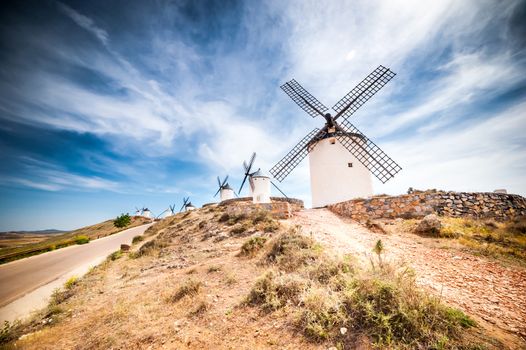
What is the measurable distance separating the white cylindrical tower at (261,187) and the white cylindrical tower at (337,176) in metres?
4.09

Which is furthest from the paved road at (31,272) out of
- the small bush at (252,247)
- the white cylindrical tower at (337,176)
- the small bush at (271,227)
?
the white cylindrical tower at (337,176)

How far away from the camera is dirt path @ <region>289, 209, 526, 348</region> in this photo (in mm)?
3664

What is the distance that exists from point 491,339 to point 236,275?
5.40 metres

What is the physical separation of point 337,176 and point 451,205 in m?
7.45

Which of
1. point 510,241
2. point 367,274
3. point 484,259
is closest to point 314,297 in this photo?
point 367,274

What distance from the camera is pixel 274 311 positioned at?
14.1ft

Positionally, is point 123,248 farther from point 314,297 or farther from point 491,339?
point 491,339

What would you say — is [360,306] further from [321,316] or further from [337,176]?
[337,176]

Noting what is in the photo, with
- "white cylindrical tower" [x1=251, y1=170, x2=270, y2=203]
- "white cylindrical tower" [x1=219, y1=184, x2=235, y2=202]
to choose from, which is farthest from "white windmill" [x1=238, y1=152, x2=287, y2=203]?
"white cylindrical tower" [x1=219, y1=184, x2=235, y2=202]

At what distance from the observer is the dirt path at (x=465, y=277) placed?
3.66m

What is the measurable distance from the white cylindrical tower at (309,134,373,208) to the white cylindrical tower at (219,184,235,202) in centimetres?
2323

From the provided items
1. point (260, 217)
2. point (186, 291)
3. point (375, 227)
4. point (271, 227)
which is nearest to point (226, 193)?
point (260, 217)

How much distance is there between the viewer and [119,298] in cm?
698

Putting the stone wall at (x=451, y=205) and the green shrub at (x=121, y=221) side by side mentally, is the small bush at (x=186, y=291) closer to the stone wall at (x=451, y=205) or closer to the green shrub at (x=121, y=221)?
the stone wall at (x=451, y=205)
